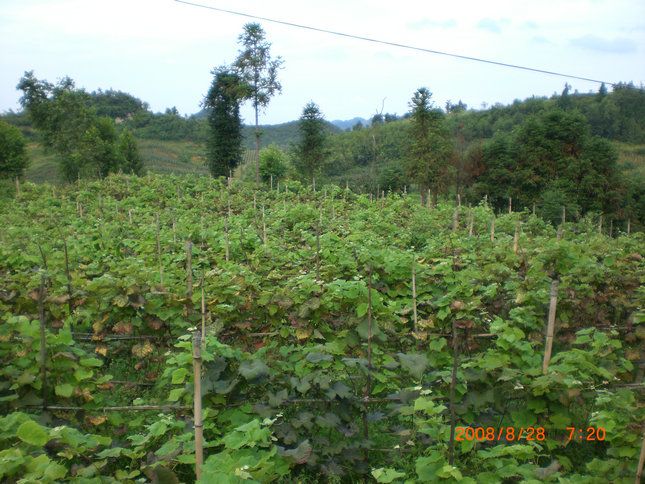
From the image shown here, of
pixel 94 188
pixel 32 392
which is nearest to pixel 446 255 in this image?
pixel 32 392

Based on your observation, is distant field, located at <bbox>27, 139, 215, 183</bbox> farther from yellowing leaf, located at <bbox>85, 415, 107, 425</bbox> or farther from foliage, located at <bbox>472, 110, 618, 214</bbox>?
yellowing leaf, located at <bbox>85, 415, 107, 425</bbox>

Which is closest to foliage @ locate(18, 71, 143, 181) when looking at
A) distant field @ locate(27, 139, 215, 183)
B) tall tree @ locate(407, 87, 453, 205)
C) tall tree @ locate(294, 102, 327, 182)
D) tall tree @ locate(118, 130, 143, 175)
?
tall tree @ locate(118, 130, 143, 175)

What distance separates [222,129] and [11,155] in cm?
1277

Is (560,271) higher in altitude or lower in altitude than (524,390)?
higher

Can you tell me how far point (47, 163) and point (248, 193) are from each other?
34.5 m

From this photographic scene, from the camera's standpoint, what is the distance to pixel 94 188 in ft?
58.1

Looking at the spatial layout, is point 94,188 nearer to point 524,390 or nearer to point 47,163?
point 524,390

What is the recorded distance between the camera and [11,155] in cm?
2966

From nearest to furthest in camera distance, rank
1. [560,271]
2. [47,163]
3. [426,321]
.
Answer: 1. [426,321]
2. [560,271]
3. [47,163]

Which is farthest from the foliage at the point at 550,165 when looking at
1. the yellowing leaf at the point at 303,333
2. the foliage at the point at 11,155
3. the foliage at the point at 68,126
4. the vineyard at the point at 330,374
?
the yellowing leaf at the point at 303,333

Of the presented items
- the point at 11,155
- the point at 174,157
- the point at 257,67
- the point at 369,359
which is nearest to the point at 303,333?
the point at 369,359

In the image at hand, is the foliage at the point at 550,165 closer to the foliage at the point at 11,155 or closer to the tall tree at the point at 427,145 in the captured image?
the tall tree at the point at 427,145
